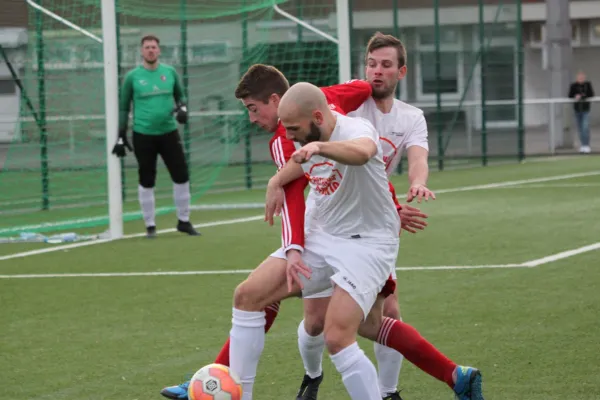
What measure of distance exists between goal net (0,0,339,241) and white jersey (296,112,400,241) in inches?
314

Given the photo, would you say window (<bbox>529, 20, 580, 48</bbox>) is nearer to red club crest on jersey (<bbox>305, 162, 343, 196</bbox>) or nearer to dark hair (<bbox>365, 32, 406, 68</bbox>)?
dark hair (<bbox>365, 32, 406, 68</bbox>)

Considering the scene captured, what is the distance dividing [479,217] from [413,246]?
254cm

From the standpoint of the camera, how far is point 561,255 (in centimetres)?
1084

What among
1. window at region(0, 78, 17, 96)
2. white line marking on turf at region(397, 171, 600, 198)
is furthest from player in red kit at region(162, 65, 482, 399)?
white line marking on turf at region(397, 171, 600, 198)

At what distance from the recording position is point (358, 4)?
28.0m

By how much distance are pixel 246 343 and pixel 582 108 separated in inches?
884

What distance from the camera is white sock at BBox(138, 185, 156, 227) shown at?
523 inches

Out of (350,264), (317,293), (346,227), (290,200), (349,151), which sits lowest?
(317,293)

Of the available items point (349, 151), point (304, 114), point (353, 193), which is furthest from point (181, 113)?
point (349, 151)

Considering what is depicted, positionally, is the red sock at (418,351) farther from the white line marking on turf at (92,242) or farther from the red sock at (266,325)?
the white line marking on turf at (92,242)

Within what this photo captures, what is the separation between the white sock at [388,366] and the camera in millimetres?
5984

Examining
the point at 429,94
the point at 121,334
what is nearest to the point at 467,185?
the point at 429,94

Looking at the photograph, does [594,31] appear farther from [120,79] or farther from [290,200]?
[290,200]

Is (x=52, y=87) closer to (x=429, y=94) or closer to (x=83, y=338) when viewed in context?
(x=83, y=338)
